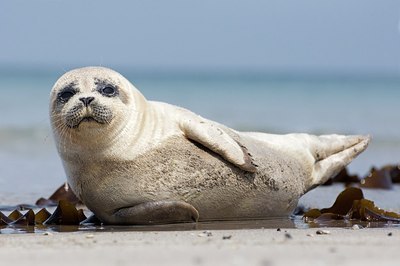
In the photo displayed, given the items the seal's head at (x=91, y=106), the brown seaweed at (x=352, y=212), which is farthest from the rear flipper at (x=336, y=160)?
the seal's head at (x=91, y=106)

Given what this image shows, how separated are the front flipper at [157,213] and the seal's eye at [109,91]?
76 centimetres

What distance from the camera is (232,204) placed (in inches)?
294

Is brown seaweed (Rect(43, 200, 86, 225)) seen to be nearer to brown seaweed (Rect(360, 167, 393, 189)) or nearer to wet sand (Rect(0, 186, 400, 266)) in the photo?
wet sand (Rect(0, 186, 400, 266))

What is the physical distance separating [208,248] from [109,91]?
2113 mm

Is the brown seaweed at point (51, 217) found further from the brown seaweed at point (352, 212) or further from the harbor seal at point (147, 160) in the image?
the brown seaweed at point (352, 212)

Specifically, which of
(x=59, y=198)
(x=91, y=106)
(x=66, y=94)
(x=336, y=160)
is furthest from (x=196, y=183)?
(x=59, y=198)

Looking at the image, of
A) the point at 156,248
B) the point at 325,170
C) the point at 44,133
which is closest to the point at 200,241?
the point at 156,248

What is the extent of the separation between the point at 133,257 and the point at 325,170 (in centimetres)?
385

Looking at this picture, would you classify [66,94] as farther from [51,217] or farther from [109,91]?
[51,217]

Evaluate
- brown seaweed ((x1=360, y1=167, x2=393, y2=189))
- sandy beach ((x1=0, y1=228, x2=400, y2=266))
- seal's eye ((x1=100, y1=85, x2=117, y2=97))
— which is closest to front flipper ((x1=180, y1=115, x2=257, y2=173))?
seal's eye ((x1=100, y1=85, x2=117, y2=97))

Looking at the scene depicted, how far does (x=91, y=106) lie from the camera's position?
6.83m

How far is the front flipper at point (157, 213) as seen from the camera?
709 centimetres

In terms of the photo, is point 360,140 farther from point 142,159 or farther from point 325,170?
point 142,159

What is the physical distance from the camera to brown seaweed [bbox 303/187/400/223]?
7477 millimetres
